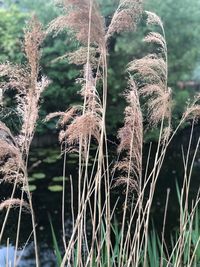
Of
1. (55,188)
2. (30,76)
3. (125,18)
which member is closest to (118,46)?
(55,188)

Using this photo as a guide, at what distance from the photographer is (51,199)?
409 centimetres

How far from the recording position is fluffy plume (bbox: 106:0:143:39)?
1354 mm

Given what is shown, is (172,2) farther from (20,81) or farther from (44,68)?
(20,81)

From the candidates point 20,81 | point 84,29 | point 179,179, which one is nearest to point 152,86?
point 84,29

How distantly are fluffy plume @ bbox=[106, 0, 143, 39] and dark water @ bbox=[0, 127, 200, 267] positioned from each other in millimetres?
1943

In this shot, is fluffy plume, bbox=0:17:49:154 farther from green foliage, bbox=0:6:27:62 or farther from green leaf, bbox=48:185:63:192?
green foliage, bbox=0:6:27:62

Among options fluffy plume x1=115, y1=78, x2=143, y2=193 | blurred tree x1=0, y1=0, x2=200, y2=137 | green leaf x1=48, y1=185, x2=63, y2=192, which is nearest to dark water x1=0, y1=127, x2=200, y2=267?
green leaf x1=48, y1=185, x2=63, y2=192

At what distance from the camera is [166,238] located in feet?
11.3

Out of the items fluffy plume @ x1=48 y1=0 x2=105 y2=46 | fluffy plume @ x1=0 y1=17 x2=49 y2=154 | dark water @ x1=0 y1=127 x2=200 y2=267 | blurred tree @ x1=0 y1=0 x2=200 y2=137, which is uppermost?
blurred tree @ x1=0 y1=0 x2=200 y2=137

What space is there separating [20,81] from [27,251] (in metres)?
2.30

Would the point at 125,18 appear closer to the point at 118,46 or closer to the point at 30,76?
the point at 30,76

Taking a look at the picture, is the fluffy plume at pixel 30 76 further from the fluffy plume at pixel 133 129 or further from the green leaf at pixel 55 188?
the green leaf at pixel 55 188

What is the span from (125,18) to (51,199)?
2.92 m

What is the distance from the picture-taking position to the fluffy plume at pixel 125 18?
4.44ft
